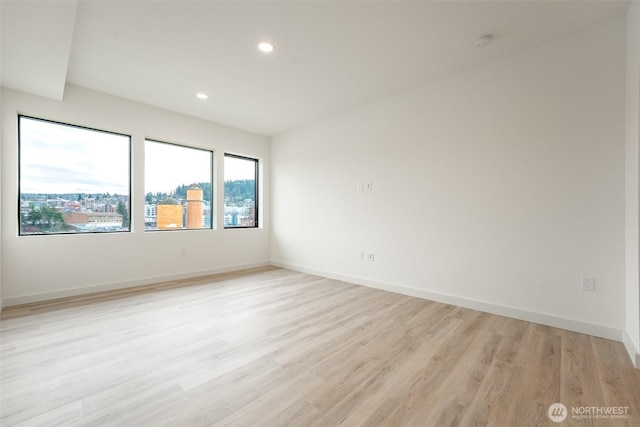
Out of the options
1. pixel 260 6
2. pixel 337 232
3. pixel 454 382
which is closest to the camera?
pixel 454 382

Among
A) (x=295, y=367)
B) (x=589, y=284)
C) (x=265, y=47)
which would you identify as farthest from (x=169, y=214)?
(x=589, y=284)

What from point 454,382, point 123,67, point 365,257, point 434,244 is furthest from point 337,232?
point 123,67

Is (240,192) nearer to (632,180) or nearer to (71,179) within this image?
(71,179)

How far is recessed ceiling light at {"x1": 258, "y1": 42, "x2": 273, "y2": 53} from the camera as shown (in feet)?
9.09

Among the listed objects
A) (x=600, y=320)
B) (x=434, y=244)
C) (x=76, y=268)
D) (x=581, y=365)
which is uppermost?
(x=434, y=244)

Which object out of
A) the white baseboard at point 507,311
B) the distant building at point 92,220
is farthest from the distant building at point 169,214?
the white baseboard at point 507,311

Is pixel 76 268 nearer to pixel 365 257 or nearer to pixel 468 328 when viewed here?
pixel 365 257

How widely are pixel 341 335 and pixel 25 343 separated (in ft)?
8.83

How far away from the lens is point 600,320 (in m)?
2.53

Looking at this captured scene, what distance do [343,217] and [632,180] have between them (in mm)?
3234

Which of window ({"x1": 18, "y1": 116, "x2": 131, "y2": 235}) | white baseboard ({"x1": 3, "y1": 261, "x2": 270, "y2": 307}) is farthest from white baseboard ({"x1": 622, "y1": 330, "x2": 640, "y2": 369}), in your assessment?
window ({"x1": 18, "y1": 116, "x2": 131, "y2": 235})

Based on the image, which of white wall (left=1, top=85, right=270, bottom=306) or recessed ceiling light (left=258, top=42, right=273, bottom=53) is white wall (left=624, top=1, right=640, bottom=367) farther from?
white wall (left=1, top=85, right=270, bottom=306)

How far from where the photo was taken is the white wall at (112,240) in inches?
130

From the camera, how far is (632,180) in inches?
85.5
